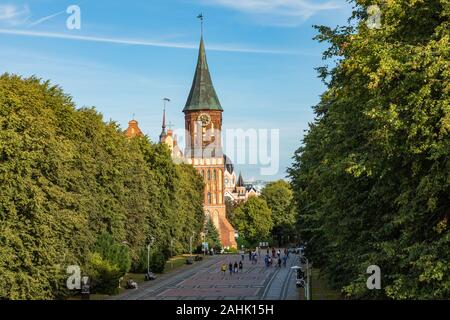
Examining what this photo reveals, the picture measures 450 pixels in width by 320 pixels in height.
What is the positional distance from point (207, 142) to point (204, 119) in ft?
16.7

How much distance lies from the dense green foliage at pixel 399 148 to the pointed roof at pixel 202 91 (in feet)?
387

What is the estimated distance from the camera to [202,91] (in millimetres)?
142750

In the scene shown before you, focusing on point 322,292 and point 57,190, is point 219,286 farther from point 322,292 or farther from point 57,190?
point 57,190

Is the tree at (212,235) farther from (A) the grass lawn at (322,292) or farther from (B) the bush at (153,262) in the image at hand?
(A) the grass lawn at (322,292)

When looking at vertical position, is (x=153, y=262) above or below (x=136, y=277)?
above

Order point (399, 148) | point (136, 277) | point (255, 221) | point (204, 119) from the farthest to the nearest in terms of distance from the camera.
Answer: point (204, 119)
point (255, 221)
point (136, 277)
point (399, 148)

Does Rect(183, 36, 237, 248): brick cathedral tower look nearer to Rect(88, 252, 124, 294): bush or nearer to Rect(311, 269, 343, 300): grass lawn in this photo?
Rect(311, 269, 343, 300): grass lawn

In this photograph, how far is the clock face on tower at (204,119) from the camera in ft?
461

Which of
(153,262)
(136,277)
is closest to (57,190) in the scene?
(136,277)

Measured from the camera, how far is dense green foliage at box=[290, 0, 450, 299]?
16.8 m

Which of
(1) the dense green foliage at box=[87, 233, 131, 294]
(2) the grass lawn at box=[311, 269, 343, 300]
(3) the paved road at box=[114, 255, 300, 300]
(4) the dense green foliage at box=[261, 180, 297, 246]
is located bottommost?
(3) the paved road at box=[114, 255, 300, 300]

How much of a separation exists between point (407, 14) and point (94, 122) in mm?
33881

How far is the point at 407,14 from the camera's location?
19.9 metres

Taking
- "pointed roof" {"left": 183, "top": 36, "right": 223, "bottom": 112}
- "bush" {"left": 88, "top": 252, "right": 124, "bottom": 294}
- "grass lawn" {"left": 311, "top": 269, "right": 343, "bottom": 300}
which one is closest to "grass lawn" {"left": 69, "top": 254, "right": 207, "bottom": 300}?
"bush" {"left": 88, "top": 252, "right": 124, "bottom": 294}
